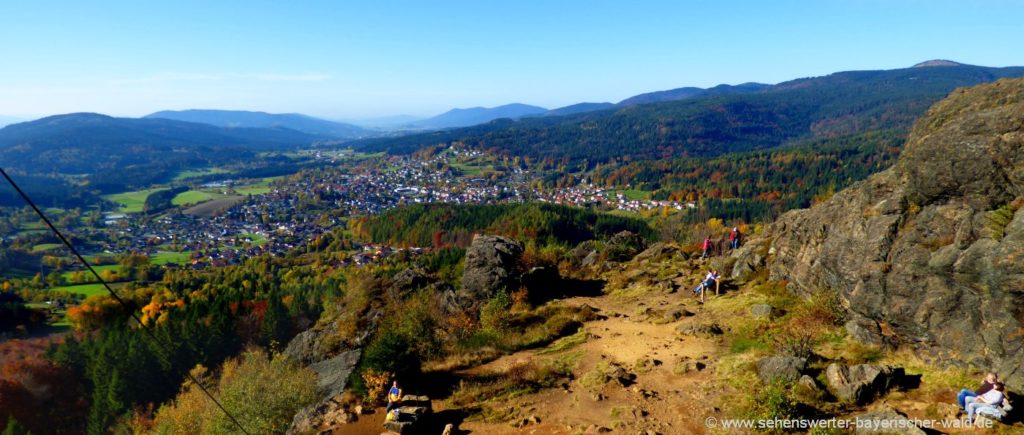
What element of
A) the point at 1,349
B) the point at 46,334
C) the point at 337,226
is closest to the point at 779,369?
the point at 1,349

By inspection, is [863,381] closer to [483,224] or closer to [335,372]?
[335,372]

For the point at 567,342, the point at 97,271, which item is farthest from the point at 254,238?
the point at 567,342

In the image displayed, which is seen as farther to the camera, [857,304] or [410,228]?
[410,228]

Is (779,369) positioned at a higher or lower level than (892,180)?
lower

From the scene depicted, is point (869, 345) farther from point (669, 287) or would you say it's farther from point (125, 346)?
point (125, 346)

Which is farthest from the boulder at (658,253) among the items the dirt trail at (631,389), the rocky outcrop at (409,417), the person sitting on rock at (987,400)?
the person sitting on rock at (987,400)

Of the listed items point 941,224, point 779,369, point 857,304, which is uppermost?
point 941,224
